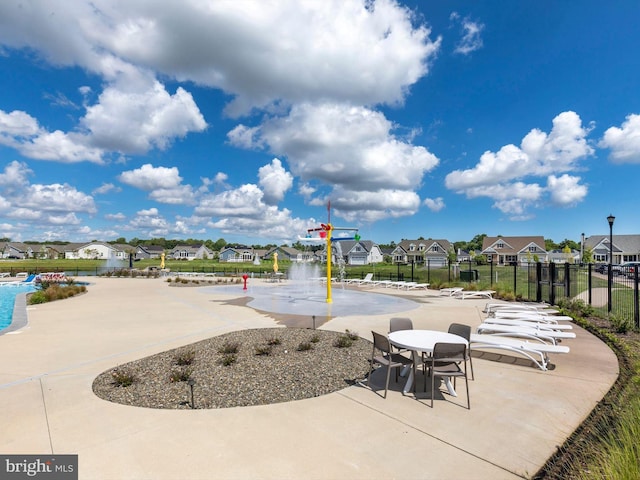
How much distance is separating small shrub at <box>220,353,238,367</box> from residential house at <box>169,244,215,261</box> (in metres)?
109

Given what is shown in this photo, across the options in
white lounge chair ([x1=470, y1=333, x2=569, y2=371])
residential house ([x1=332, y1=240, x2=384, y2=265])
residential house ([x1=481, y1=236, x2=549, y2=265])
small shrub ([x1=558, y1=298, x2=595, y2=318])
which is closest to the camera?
white lounge chair ([x1=470, y1=333, x2=569, y2=371])

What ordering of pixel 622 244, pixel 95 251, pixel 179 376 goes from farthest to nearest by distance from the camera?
pixel 95 251 < pixel 622 244 < pixel 179 376

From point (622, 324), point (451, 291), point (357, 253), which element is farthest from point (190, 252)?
point (622, 324)

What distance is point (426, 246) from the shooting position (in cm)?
7712

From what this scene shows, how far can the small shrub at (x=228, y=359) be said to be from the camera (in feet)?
20.7

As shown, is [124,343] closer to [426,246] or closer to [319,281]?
[319,281]

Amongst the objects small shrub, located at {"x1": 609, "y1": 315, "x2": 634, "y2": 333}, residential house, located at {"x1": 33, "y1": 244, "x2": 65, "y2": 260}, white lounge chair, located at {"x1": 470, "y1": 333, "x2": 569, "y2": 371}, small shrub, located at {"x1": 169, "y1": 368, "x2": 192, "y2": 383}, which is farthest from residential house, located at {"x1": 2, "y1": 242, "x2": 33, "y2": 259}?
small shrub, located at {"x1": 609, "y1": 315, "x2": 634, "y2": 333}

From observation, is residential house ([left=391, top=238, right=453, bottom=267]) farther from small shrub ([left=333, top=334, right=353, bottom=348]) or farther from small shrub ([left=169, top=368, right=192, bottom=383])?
small shrub ([left=169, top=368, right=192, bottom=383])

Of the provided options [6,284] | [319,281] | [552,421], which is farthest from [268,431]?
[6,284]

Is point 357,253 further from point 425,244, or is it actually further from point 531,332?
point 531,332

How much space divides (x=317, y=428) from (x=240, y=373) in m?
2.38

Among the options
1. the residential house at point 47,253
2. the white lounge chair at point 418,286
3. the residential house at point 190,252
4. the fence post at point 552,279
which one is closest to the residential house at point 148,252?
the residential house at point 190,252

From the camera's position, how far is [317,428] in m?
3.97

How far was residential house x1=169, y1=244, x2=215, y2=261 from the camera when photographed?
10894 cm
